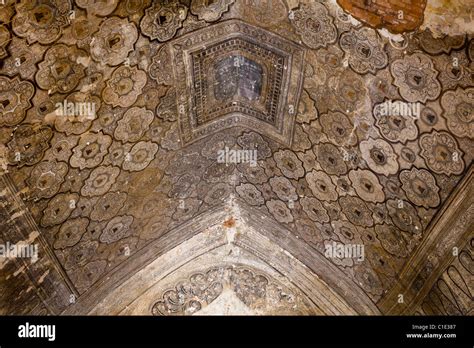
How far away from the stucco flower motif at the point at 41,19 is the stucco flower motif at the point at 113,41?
1.09ft

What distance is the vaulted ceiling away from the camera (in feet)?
15.2

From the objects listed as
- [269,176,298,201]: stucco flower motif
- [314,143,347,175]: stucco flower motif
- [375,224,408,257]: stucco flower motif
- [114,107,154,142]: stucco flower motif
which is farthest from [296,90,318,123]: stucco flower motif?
[114,107,154,142]: stucco flower motif

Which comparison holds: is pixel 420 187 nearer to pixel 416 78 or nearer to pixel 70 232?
pixel 416 78

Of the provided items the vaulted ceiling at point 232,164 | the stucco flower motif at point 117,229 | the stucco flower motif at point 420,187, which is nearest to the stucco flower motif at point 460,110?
the vaulted ceiling at point 232,164

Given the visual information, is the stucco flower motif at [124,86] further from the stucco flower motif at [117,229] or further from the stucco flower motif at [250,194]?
the stucco flower motif at [250,194]

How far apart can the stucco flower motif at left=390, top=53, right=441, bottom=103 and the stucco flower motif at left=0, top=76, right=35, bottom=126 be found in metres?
2.84

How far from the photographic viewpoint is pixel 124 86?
17.1 ft

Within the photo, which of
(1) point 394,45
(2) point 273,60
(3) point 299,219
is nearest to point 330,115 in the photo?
(2) point 273,60

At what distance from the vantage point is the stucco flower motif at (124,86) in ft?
16.7

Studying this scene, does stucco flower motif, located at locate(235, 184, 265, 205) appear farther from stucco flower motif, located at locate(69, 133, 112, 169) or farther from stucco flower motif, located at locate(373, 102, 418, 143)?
stucco flower motif, located at locate(373, 102, 418, 143)

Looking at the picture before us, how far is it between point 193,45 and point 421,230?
2.62m

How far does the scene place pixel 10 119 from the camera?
15.3 ft

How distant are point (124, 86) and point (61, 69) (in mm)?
643

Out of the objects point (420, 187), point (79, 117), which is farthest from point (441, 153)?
point (79, 117)
